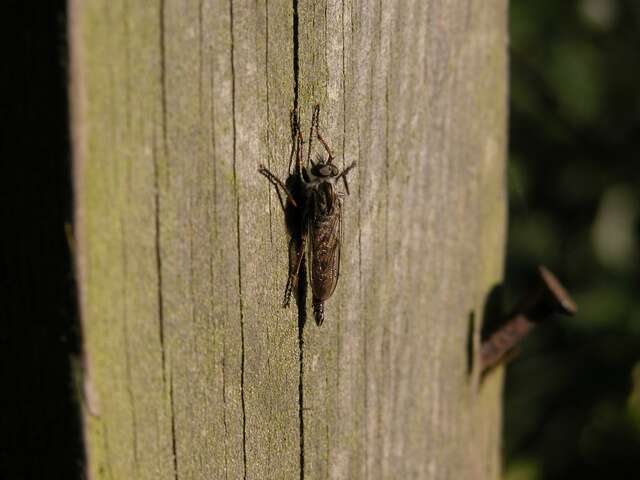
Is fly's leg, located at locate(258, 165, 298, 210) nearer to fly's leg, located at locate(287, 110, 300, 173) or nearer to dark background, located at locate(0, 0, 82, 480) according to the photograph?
fly's leg, located at locate(287, 110, 300, 173)

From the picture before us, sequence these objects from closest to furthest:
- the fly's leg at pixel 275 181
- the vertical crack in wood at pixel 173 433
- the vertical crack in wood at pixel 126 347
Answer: the vertical crack in wood at pixel 126 347
the vertical crack in wood at pixel 173 433
the fly's leg at pixel 275 181

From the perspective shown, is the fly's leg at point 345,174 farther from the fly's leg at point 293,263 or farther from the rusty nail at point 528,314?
the rusty nail at point 528,314

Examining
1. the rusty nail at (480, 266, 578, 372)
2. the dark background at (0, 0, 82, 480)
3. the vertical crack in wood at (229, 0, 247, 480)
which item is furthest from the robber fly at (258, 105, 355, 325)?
the rusty nail at (480, 266, 578, 372)

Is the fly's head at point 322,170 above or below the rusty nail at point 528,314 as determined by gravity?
above

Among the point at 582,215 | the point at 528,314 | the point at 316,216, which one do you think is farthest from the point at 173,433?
the point at 582,215

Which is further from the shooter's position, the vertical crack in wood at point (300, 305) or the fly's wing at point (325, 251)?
the fly's wing at point (325, 251)

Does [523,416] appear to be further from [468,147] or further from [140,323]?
[140,323]

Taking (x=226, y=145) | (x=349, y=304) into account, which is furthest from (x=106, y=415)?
(x=349, y=304)

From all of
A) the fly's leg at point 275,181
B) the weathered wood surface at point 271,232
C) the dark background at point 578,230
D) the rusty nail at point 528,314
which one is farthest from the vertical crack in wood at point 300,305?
the dark background at point 578,230
